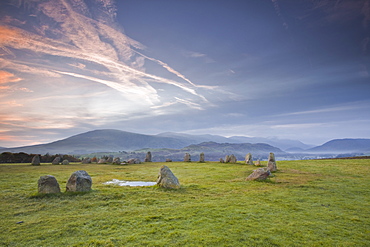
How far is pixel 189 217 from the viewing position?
10328mm

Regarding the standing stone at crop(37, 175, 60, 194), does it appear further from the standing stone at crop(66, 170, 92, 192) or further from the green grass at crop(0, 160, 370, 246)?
the standing stone at crop(66, 170, 92, 192)

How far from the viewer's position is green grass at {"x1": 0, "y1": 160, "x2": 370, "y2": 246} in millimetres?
7977

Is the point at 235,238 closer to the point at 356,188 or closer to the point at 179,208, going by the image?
the point at 179,208

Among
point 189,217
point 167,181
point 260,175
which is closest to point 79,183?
point 167,181

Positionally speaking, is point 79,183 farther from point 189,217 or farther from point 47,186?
point 189,217

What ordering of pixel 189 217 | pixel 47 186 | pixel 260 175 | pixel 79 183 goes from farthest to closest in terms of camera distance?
pixel 260 175
pixel 79 183
pixel 47 186
pixel 189 217

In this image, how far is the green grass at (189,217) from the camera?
7977 millimetres

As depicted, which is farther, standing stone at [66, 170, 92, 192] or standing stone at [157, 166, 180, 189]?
standing stone at [157, 166, 180, 189]

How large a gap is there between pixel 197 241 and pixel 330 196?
38.0 feet

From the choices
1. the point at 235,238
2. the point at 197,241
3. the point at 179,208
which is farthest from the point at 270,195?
the point at 197,241

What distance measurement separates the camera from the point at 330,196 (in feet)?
46.8

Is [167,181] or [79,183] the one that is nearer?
[79,183]

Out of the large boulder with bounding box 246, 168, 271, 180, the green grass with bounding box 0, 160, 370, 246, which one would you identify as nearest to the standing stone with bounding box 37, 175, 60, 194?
the green grass with bounding box 0, 160, 370, 246

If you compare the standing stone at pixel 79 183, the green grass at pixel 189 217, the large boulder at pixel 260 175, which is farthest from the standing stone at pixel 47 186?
the large boulder at pixel 260 175
